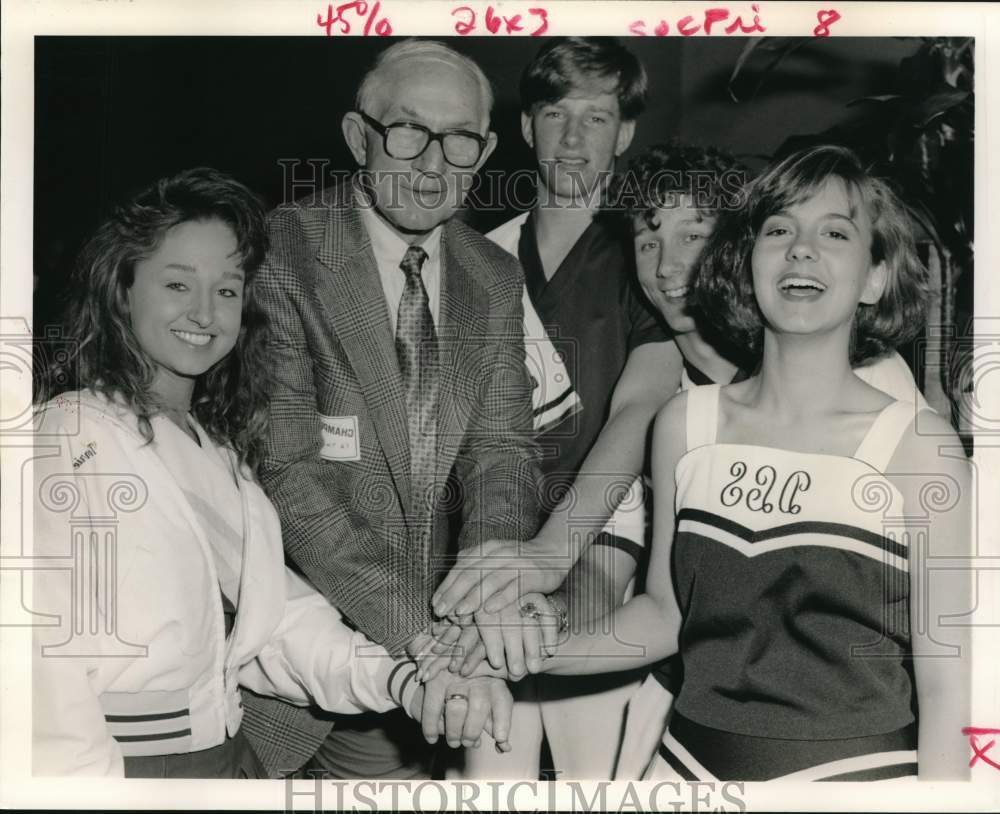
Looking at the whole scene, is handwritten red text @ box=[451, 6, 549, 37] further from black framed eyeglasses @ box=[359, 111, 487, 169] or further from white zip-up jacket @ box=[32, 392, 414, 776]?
white zip-up jacket @ box=[32, 392, 414, 776]

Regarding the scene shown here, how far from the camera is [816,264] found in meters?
2.25

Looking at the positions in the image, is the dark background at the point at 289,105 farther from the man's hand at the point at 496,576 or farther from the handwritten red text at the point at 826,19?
the man's hand at the point at 496,576

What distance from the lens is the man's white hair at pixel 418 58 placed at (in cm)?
239

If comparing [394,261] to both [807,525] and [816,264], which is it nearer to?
[816,264]

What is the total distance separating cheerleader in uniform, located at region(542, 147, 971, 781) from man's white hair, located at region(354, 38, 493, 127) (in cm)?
61

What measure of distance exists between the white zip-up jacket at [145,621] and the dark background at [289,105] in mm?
391

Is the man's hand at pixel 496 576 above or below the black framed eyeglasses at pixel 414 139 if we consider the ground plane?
below

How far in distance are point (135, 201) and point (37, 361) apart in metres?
0.43

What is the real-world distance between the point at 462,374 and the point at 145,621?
866 millimetres

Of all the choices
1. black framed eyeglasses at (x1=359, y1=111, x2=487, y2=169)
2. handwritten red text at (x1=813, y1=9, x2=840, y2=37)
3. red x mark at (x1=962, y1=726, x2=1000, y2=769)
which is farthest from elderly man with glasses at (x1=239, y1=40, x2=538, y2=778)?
red x mark at (x1=962, y1=726, x2=1000, y2=769)

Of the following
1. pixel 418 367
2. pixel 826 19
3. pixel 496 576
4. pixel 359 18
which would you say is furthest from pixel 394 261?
pixel 826 19

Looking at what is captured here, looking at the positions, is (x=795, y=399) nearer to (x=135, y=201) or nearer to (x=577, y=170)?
(x=577, y=170)

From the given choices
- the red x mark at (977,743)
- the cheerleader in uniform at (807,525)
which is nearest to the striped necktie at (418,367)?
the cheerleader in uniform at (807,525)

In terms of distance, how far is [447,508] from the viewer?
240 cm
